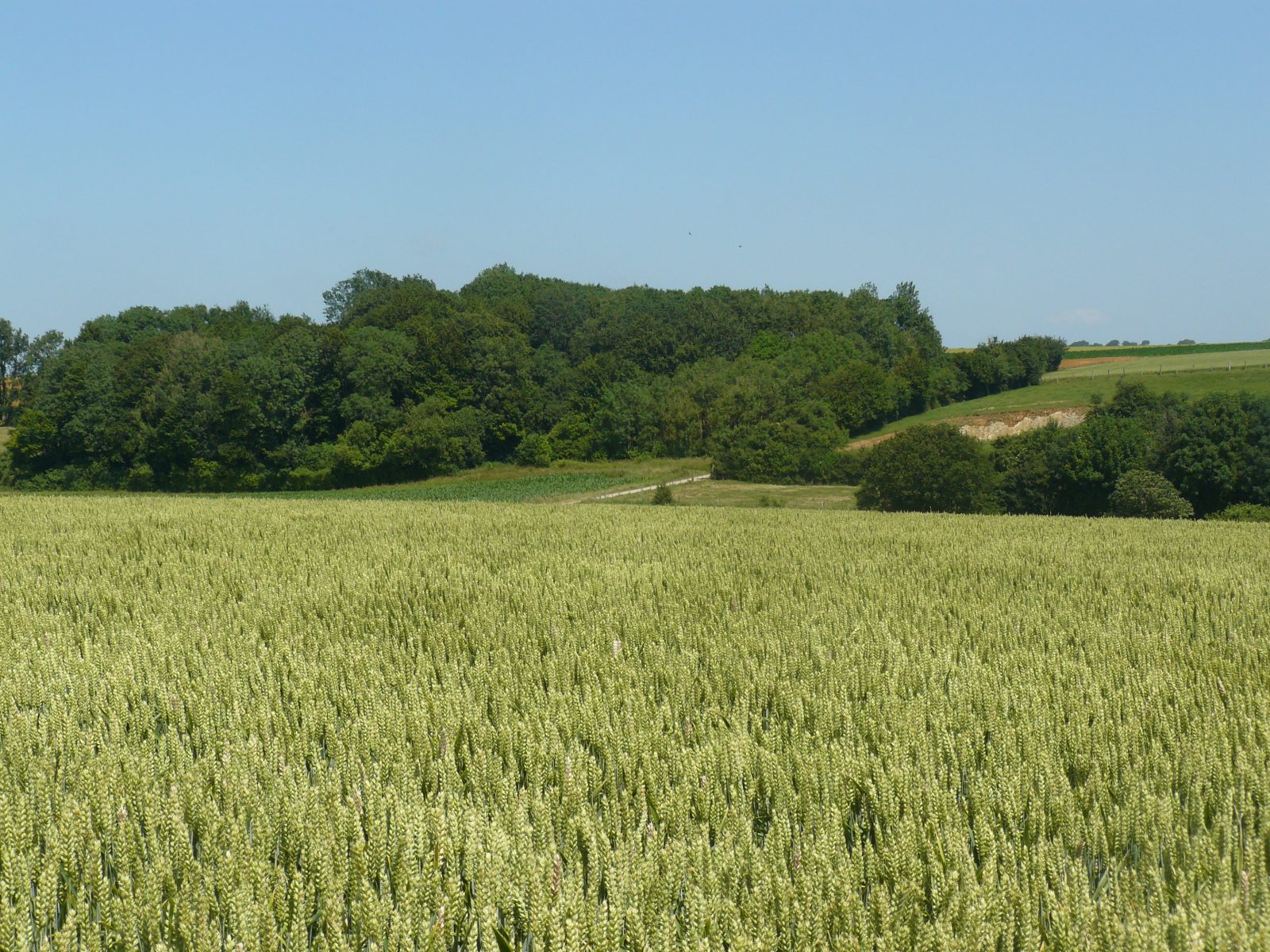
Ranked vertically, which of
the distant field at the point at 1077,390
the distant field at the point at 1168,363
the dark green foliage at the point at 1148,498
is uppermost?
the distant field at the point at 1168,363

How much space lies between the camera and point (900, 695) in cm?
563

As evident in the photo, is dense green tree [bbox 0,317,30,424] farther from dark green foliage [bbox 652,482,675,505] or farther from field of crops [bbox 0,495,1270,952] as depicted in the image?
field of crops [bbox 0,495,1270,952]

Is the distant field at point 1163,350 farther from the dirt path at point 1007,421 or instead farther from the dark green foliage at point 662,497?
the dark green foliage at point 662,497

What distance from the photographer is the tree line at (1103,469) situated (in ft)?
143

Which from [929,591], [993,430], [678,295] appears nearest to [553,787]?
[929,591]

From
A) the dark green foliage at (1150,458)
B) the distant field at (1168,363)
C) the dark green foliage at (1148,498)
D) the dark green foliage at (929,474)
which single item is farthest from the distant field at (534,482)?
the distant field at (1168,363)

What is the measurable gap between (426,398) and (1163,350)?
83.9 meters

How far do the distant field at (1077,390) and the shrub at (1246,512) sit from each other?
26.9m

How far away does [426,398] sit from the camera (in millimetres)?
74938

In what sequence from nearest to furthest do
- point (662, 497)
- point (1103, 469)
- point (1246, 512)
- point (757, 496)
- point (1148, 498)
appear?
point (1246, 512) < point (662, 497) < point (1148, 498) < point (1103, 469) < point (757, 496)

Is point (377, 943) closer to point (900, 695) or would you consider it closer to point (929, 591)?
point (900, 695)

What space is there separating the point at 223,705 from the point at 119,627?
8.40ft

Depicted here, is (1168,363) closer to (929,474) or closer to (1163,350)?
(1163,350)

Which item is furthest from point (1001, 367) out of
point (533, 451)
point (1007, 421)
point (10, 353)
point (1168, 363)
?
point (10, 353)
